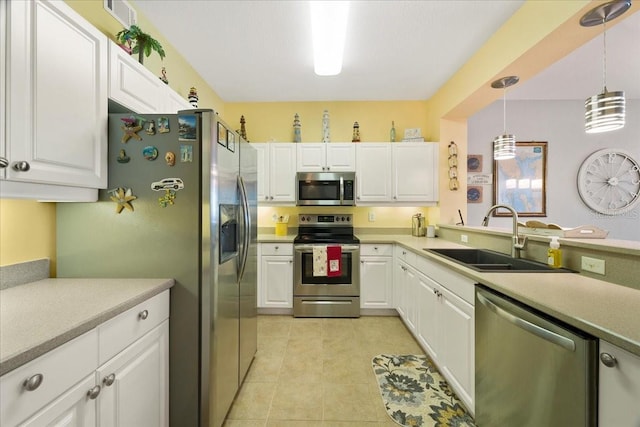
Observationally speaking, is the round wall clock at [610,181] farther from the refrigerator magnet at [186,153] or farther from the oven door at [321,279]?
the refrigerator magnet at [186,153]

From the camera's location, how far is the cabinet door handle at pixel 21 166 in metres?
0.96

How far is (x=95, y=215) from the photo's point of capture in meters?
1.43

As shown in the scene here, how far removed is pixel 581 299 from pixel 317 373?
1.77 m

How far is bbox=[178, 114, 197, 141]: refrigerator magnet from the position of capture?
4.65 ft

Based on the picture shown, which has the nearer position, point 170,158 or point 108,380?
point 108,380

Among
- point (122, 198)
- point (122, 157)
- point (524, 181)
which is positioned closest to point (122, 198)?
point (122, 198)

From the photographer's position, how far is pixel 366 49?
2.52 m

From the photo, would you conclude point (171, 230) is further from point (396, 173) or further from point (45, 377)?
point (396, 173)

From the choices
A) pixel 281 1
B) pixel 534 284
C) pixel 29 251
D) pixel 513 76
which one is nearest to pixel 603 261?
pixel 534 284

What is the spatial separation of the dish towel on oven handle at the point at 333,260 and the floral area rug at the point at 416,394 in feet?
3.39

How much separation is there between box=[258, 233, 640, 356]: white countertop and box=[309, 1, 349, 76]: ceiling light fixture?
178 centimetres

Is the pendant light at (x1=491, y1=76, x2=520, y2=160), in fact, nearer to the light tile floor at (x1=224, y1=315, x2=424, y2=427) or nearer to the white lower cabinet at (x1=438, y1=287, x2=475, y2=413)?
the white lower cabinet at (x1=438, y1=287, x2=475, y2=413)

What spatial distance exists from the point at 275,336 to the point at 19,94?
2542 millimetres

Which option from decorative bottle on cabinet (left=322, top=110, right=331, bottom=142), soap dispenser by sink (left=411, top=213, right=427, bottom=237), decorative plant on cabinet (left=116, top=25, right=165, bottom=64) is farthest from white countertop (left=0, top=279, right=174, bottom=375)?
soap dispenser by sink (left=411, top=213, right=427, bottom=237)
